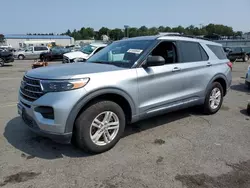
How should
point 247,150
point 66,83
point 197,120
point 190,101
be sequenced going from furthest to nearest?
point 197,120
point 190,101
point 247,150
point 66,83

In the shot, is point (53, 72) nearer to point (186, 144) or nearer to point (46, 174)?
point (46, 174)

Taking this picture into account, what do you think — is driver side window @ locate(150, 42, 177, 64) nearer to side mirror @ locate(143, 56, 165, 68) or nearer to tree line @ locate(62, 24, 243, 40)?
side mirror @ locate(143, 56, 165, 68)

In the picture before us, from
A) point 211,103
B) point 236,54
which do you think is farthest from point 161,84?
point 236,54

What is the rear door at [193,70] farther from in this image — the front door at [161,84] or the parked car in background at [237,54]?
the parked car in background at [237,54]

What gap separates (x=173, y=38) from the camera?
4.62 metres

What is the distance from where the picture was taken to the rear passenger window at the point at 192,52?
187 inches

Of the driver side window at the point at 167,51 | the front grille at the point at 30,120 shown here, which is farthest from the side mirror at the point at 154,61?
the front grille at the point at 30,120

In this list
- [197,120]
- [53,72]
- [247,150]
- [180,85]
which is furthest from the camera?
[197,120]

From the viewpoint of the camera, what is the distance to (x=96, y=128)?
139 inches

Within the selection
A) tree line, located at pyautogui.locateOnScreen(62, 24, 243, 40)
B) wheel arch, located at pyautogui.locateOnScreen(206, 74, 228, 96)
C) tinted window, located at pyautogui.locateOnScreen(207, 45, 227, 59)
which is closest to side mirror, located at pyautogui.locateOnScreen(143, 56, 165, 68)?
wheel arch, located at pyautogui.locateOnScreen(206, 74, 228, 96)

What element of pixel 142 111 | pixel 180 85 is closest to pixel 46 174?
pixel 142 111

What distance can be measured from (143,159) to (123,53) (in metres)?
1.90

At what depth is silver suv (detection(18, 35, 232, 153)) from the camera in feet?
10.5

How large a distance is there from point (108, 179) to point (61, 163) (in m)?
0.78
